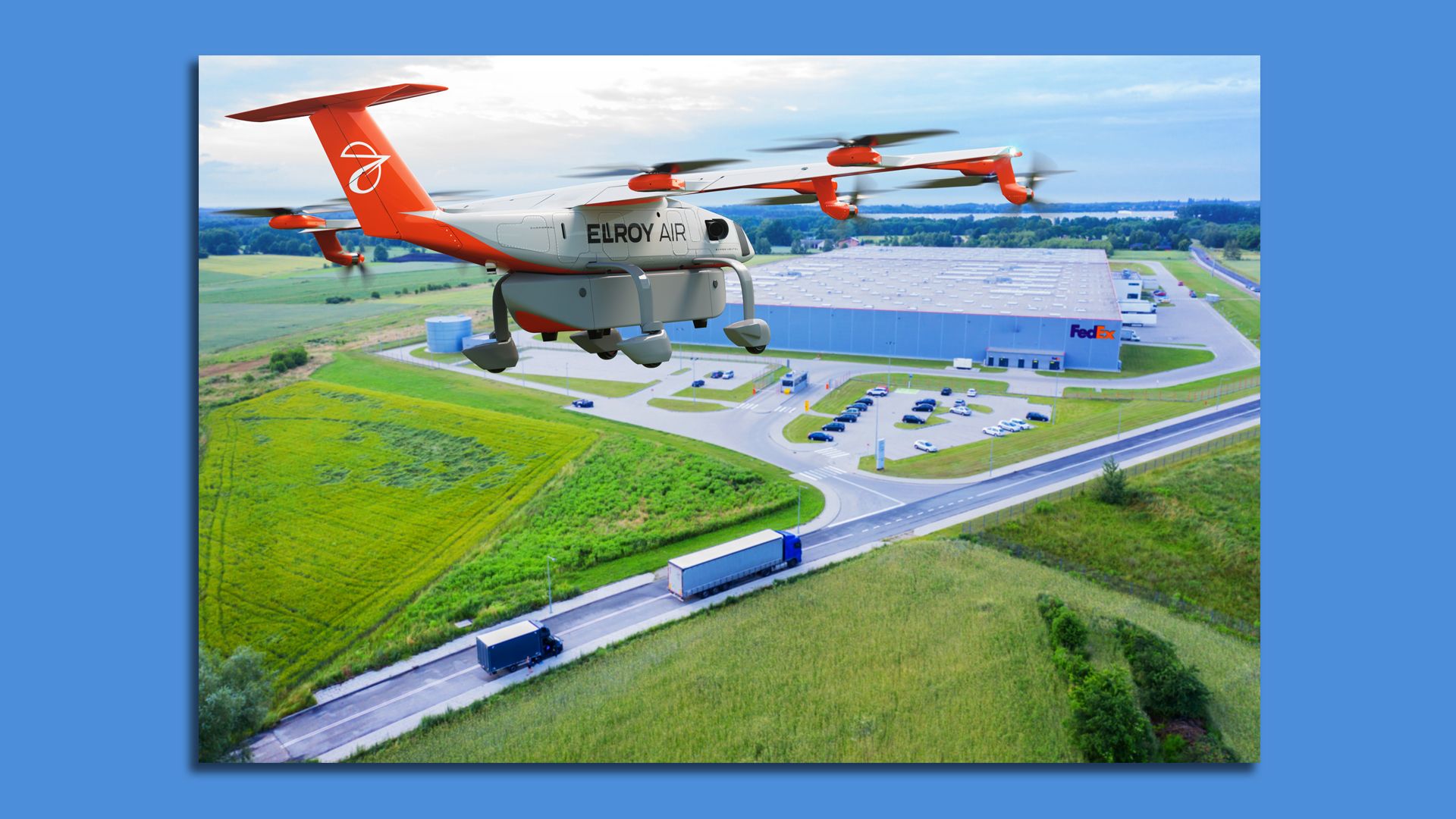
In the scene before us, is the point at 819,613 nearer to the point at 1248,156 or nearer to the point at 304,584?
the point at 304,584

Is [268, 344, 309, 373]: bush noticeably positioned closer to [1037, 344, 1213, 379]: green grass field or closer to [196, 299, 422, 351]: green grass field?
[196, 299, 422, 351]: green grass field

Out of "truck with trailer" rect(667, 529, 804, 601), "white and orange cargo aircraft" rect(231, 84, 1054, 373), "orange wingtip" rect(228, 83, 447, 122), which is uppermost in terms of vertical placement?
"orange wingtip" rect(228, 83, 447, 122)

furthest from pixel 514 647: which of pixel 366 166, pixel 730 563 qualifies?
pixel 366 166

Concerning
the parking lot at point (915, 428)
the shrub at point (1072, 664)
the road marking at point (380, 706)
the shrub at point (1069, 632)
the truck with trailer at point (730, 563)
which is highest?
the parking lot at point (915, 428)

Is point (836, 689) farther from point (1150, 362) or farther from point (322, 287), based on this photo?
point (1150, 362)

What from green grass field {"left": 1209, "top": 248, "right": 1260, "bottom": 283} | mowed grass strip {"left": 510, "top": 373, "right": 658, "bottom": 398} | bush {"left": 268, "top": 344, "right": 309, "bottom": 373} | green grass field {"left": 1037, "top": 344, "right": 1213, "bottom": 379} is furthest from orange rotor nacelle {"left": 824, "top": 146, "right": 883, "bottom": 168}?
green grass field {"left": 1037, "top": 344, "right": 1213, "bottom": 379}

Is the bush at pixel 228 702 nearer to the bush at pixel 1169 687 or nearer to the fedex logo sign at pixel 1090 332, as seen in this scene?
the bush at pixel 1169 687

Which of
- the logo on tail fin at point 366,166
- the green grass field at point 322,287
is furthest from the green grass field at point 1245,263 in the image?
the logo on tail fin at point 366,166
